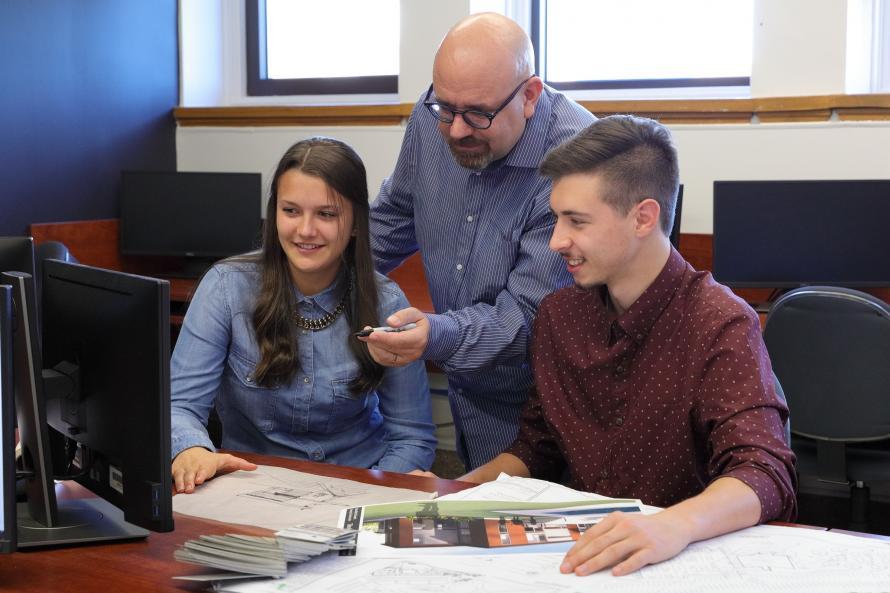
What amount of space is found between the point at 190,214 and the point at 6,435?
307cm

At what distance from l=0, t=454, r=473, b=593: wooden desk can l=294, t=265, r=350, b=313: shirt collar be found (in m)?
0.61

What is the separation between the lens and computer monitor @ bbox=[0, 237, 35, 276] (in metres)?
1.49

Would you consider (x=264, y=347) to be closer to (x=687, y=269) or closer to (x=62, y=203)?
(x=687, y=269)

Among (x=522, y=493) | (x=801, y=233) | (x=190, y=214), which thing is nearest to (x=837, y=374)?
(x=801, y=233)

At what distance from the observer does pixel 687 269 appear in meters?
1.62

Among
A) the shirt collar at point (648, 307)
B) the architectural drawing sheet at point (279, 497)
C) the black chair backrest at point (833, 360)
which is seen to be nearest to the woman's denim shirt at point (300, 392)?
the architectural drawing sheet at point (279, 497)

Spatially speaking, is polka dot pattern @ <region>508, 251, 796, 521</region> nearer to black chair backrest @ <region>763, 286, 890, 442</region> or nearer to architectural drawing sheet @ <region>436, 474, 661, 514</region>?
architectural drawing sheet @ <region>436, 474, 661, 514</region>

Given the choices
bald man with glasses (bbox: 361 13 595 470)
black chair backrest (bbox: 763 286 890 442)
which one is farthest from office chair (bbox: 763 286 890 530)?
bald man with glasses (bbox: 361 13 595 470)

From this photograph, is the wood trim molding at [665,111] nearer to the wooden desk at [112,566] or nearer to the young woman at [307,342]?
the young woman at [307,342]

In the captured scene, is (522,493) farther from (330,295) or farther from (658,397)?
(330,295)

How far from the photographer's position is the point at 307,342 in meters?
1.90

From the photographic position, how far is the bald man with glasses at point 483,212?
75.4 inches

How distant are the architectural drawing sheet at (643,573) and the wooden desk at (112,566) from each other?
11 centimetres

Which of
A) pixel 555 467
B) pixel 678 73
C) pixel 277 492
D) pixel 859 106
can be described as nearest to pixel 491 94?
pixel 555 467
